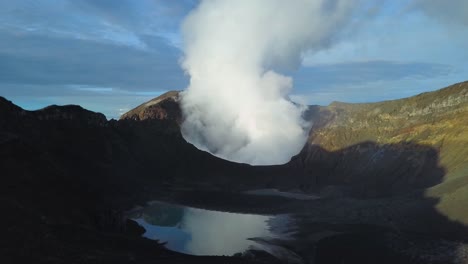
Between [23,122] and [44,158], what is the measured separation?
38175mm

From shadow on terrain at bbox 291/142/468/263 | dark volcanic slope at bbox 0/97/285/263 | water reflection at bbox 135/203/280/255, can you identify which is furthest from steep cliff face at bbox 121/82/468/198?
water reflection at bbox 135/203/280/255

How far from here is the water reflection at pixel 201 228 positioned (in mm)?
79750

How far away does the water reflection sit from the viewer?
262ft

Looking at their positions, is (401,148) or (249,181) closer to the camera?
(401,148)

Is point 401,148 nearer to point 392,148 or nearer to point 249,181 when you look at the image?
point 392,148

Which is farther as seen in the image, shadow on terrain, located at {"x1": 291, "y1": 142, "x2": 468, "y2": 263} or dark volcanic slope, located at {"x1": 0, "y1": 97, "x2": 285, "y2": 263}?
shadow on terrain, located at {"x1": 291, "y1": 142, "x2": 468, "y2": 263}

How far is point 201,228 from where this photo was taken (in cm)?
10038

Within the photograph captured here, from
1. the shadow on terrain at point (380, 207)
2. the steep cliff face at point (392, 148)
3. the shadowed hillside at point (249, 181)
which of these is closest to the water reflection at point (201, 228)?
the shadowed hillside at point (249, 181)

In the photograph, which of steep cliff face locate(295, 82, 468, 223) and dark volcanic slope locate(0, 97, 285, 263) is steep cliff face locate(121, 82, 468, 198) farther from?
dark volcanic slope locate(0, 97, 285, 263)

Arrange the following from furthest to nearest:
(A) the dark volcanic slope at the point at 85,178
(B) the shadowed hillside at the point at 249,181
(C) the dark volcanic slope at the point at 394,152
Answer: (C) the dark volcanic slope at the point at 394,152 < (B) the shadowed hillside at the point at 249,181 < (A) the dark volcanic slope at the point at 85,178

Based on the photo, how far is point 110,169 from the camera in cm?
15162

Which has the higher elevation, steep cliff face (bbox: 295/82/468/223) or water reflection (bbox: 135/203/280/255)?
steep cliff face (bbox: 295/82/468/223)

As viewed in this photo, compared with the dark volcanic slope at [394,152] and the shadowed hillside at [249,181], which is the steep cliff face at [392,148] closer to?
the dark volcanic slope at [394,152]

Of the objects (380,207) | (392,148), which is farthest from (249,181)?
(380,207)
